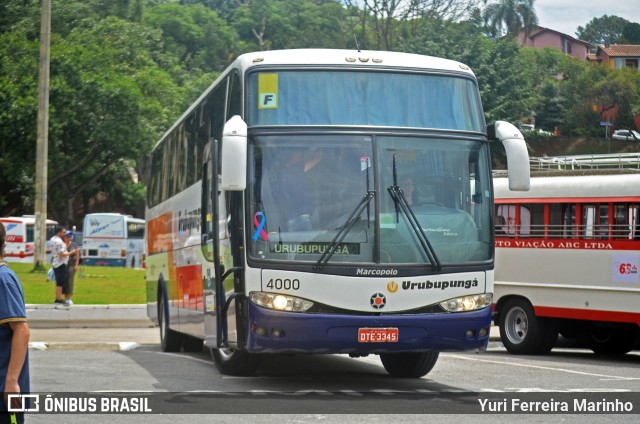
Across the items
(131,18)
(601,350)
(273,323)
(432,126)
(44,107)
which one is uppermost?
(131,18)

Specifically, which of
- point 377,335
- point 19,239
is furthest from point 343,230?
point 19,239

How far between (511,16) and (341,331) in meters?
120

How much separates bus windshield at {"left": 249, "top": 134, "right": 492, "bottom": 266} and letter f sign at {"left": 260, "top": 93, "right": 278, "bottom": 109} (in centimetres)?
35

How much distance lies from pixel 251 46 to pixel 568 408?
103264mm

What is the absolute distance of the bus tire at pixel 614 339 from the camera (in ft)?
63.6

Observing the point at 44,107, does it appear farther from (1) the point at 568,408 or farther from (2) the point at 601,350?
(1) the point at 568,408

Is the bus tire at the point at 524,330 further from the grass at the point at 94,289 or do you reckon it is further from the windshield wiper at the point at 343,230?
the grass at the point at 94,289

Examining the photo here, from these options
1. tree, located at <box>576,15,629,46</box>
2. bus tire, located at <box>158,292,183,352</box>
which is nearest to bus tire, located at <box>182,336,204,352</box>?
bus tire, located at <box>158,292,183,352</box>

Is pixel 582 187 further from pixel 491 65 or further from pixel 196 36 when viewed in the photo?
pixel 196 36

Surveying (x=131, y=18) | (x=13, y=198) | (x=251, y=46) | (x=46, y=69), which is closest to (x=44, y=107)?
(x=46, y=69)

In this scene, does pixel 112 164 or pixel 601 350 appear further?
pixel 112 164

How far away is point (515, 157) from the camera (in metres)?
12.1

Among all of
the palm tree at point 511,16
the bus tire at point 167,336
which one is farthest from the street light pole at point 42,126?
the palm tree at point 511,16

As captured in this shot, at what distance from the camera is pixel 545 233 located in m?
19.1
